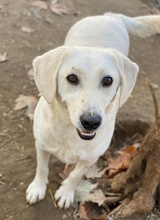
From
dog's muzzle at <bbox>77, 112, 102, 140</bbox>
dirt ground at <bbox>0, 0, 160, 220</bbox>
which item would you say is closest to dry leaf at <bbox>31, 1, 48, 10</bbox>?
dirt ground at <bbox>0, 0, 160, 220</bbox>

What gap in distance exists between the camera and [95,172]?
4133mm

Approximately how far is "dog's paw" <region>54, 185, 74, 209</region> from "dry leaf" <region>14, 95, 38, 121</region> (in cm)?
86

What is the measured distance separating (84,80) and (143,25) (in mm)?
1738

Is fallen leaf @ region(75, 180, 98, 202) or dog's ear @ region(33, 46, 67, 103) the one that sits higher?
dog's ear @ region(33, 46, 67, 103)

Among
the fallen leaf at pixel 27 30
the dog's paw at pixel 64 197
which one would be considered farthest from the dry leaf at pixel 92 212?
the fallen leaf at pixel 27 30

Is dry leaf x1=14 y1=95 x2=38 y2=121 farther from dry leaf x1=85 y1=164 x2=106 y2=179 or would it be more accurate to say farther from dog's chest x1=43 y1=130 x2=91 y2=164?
dog's chest x1=43 y1=130 x2=91 y2=164

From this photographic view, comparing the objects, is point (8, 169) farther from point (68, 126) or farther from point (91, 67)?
point (91, 67)

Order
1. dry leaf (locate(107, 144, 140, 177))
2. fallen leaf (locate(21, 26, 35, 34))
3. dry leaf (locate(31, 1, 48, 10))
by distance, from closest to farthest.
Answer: dry leaf (locate(107, 144, 140, 177)), fallen leaf (locate(21, 26, 35, 34)), dry leaf (locate(31, 1, 48, 10))

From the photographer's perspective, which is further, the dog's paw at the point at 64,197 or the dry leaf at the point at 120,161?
the dry leaf at the point at 120,161

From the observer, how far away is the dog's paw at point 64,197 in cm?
382

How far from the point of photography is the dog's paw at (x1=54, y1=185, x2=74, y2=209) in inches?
150

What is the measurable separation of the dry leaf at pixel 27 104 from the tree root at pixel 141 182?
1150mm

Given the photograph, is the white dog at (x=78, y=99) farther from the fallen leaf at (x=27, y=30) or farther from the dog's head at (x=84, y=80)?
the fallen leaf at (x=27, y=30)

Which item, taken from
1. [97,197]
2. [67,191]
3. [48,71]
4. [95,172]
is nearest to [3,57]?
[95,172]
